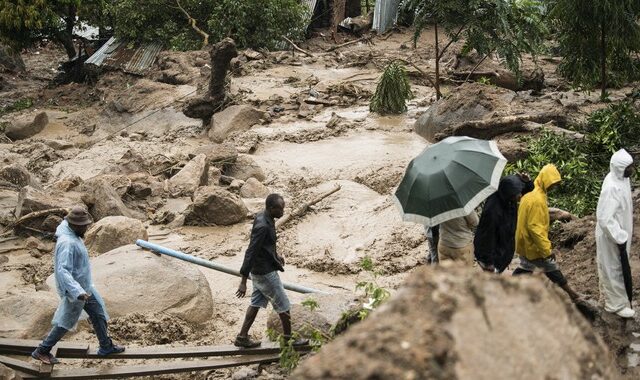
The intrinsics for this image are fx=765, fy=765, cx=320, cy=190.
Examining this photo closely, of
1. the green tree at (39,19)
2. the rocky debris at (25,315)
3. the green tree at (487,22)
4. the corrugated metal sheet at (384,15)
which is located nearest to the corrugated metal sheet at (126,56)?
the green tree at (39,19)

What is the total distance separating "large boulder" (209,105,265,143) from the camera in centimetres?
1703

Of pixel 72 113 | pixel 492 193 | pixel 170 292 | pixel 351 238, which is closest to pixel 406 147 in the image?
pixel 351 238

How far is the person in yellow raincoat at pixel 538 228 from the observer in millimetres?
5996

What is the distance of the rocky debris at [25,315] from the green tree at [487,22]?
33.3 feet

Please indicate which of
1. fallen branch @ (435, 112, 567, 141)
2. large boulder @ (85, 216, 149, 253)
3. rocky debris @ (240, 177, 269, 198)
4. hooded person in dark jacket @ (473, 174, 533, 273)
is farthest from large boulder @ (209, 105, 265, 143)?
hooded person in dark jacket @ (473, 174, 533, 273)

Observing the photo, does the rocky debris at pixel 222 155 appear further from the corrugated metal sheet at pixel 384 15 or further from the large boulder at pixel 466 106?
the corrugated metal sheet at pixel 384 15

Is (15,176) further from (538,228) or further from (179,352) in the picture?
(538,228)

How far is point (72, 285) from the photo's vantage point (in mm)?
5973

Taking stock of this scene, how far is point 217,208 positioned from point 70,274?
18.5ft

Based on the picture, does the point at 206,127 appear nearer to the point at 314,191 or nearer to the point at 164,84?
the point at 164,84

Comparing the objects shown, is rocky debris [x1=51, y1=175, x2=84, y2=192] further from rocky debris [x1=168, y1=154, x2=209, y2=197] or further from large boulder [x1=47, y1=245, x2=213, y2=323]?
large boulder [x1=47, y1=245, x2=213, y2=323]

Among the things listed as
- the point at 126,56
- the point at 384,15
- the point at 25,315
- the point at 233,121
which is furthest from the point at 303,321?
the point at 384,15

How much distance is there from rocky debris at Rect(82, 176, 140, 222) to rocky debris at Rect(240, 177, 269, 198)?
188 centimetres

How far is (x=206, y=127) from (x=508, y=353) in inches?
635
